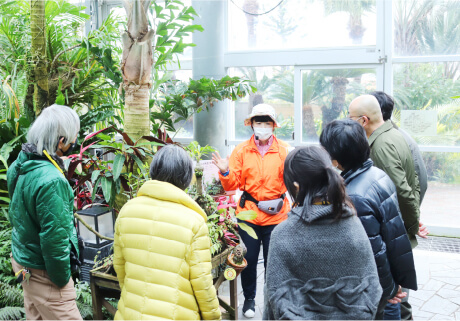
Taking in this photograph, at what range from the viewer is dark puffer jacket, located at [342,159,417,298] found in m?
2.22

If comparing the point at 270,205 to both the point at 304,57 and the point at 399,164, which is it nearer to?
the point at 399,164

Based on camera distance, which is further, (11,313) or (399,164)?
(11,313)

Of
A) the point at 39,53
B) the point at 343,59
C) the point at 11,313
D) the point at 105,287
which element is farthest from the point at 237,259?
the point at 343,59

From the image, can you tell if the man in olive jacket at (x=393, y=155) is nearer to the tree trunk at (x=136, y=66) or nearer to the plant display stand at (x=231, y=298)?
the plant display stand at (x=231, y=298)

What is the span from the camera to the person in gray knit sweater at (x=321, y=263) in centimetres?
180

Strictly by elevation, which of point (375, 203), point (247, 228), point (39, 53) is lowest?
point (247, 228)

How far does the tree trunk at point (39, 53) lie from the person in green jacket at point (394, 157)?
3.01m

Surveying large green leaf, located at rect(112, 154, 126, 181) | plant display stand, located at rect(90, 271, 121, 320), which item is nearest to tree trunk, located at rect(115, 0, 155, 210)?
large green leaf, located at rect(112, 154, 126, 181)

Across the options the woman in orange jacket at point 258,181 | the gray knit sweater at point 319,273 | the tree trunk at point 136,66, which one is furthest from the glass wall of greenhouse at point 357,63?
the gray knit sweater at point 319,273

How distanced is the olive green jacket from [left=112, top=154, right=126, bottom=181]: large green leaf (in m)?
1.75

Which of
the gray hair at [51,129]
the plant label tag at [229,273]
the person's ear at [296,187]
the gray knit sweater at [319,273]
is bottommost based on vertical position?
the plant label tag at [229,273]

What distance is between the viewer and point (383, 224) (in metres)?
2.27

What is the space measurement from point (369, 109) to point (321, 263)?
1.69m

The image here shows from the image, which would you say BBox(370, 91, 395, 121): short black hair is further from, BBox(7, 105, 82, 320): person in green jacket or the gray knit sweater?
BBox(7, 105, 82, 320): person in green jacket
